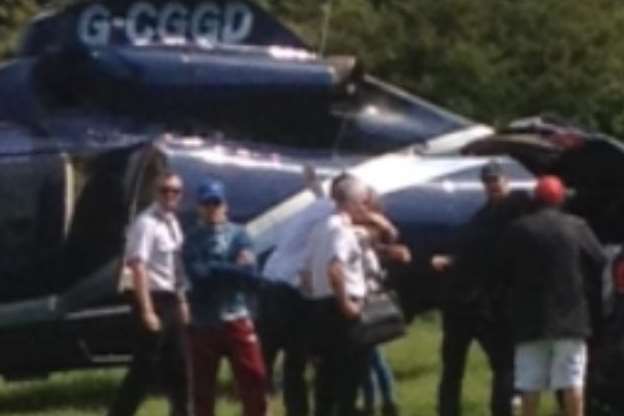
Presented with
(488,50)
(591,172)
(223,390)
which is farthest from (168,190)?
(488,50)

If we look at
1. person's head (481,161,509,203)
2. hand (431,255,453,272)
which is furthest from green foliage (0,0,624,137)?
person's head (481,161,509,203)

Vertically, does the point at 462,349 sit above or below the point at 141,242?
below

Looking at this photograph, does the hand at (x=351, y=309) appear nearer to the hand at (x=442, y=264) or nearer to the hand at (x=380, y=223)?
the hand at (x=380, y=223)

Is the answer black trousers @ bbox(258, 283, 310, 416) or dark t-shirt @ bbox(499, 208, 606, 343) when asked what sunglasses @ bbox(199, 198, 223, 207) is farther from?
dark t-shirt @ bbox(499, 208, 606, 343)

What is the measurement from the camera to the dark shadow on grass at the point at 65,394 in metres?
18.9

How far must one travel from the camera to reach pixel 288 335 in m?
16.9

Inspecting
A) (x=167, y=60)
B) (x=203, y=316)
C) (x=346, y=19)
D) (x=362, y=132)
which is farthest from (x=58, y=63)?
(x=346, y=19)

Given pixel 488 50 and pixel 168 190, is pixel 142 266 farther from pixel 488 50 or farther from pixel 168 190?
pixel 488 50

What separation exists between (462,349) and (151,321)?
2.33 meters

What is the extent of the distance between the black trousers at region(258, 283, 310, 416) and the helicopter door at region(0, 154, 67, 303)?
6.36 ft

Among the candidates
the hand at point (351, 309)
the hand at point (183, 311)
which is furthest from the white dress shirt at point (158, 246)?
the hand at point (351, 309)

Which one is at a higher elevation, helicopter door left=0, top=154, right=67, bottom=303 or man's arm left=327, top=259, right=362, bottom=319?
man's arm left=327, top=259, right=362, bottom=319

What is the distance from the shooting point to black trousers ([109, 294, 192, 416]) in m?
16.5

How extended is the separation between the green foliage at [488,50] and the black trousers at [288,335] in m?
13.4
